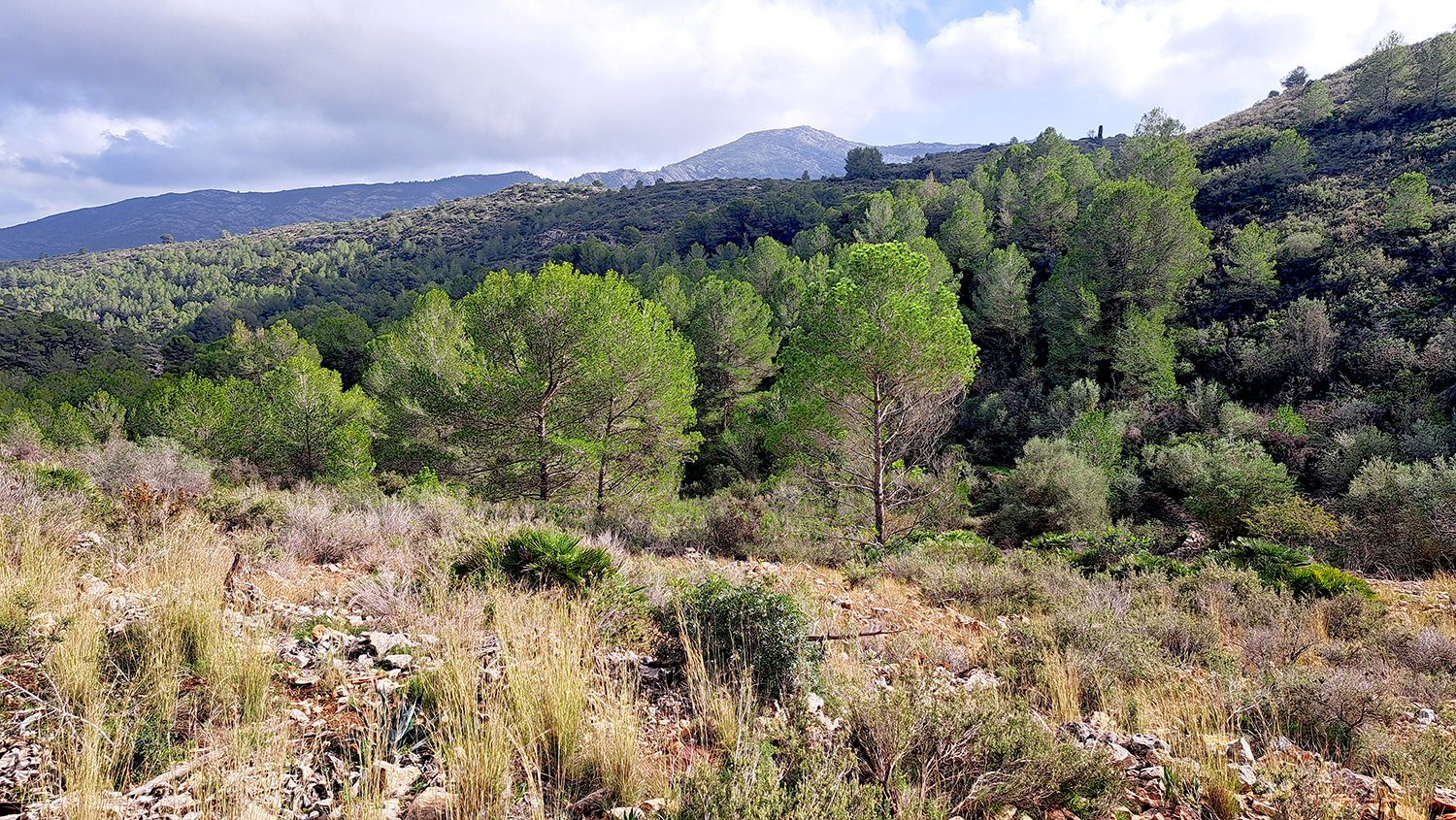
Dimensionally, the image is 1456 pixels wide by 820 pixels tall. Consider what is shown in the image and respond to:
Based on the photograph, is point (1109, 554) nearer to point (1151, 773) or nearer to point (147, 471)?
point (1151, 773)

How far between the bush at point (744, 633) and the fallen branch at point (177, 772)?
207 cm

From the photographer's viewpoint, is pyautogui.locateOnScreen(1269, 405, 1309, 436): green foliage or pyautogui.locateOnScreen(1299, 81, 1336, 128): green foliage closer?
pyautogui.locateOnScreen(1269, 405, 1309, 436): green foliage

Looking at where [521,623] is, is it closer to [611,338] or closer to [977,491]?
[611,338]

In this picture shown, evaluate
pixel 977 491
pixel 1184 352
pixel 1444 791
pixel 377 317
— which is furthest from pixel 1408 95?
pixel 377 317

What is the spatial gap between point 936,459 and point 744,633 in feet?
61.6

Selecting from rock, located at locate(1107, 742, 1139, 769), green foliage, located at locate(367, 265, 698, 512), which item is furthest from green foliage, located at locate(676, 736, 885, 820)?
green foliage, located at locate(367, 265, 698, 512)

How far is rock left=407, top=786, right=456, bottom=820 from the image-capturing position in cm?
209

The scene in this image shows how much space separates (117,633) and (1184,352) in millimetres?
29780

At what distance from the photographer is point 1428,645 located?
15.3ft

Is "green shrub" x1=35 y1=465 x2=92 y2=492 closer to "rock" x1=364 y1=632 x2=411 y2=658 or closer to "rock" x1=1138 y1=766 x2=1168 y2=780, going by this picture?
"rock" x1=364 y1=632 x2=411 y2=658

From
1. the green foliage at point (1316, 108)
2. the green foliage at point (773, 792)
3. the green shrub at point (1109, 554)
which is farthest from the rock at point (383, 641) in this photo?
the green foliage at point (1316, 108)

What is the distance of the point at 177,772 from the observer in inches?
82.7

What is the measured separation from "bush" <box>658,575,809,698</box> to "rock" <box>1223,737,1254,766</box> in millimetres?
2252

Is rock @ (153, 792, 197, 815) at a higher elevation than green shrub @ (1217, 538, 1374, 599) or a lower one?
higher
